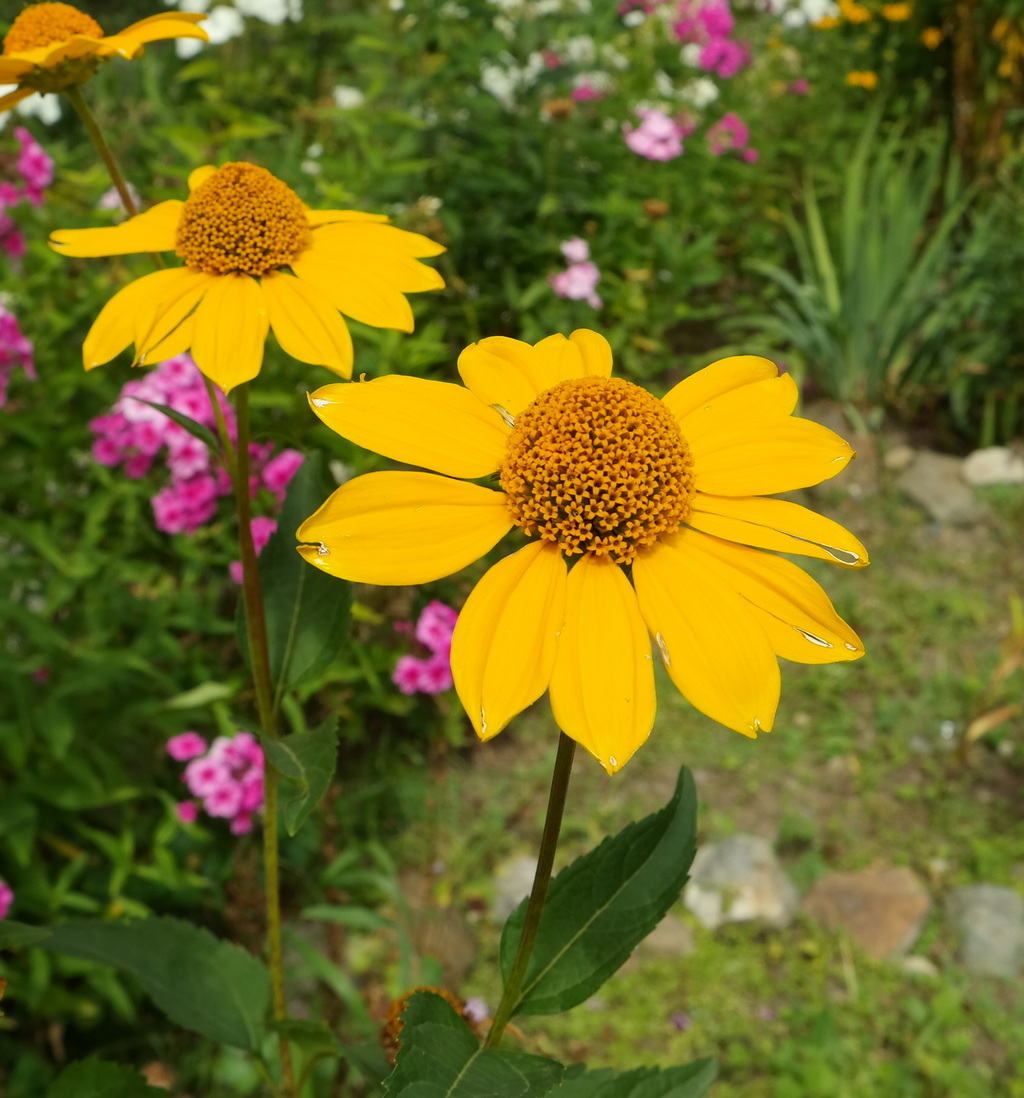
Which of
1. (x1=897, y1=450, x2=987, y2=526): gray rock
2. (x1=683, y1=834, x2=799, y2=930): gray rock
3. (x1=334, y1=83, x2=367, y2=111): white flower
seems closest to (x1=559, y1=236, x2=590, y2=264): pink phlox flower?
(x1=334, y1=83, x2=367, y2=111): white flower

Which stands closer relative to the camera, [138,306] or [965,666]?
[138,306]

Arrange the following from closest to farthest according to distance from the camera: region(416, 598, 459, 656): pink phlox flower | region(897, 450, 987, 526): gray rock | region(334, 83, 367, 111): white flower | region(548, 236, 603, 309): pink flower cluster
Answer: region(416, 598, 459, 656): pink phlox flower
region(548, 236, 603, 309): pink flower cluster
region(334, 83, 367, 111): white flower
region(897, 450, 987, 526): gray rock

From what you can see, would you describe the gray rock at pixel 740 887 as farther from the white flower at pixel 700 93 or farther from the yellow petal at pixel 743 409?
the white flower at pixel 700 93

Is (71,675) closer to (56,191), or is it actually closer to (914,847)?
(56,191)

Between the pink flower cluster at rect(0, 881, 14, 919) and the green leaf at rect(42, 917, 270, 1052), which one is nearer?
the green leaf at rect(42, 917, 270, 1052)

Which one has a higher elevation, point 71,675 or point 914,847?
point 71,675

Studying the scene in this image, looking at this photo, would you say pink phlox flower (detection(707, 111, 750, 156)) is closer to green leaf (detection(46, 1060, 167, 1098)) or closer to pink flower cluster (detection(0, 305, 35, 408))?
pink flower cluster (detection(0, 305, 35, 408))

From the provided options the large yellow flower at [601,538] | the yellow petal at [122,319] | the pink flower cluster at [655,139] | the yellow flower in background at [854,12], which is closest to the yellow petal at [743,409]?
the large yellow flower at [601,538]

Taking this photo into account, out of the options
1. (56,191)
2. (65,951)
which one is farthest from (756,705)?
(56,191)
